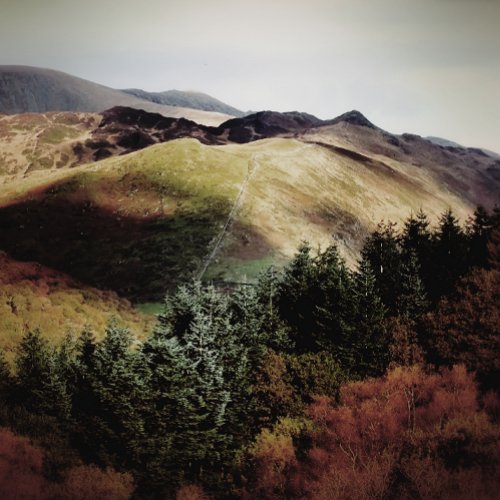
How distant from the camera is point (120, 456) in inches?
1358

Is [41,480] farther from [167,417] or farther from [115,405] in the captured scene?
[167,417]

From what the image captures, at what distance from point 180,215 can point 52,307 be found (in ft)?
129

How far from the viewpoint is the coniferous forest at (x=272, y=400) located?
3331cm

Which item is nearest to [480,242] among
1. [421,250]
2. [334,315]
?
[421,250]

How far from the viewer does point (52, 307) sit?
5216 centimetres

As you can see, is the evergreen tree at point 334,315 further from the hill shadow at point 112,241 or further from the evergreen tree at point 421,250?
the hill shadow at point 112,241

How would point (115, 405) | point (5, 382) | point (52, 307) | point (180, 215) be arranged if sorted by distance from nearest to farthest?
point (115, 405), point (5, 382), point (52, 307), point (180, 215)

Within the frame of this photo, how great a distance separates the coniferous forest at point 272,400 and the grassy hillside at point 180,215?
70.1 ft

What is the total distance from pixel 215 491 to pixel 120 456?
8.27 metres

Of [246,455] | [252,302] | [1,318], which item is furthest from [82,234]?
[246,455]

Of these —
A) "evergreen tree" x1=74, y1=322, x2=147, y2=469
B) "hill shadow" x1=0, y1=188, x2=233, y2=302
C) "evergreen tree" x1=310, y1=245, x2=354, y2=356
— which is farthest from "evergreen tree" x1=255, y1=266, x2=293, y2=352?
"hill shadow" x1=0, y1=188, x2=233, y2=302

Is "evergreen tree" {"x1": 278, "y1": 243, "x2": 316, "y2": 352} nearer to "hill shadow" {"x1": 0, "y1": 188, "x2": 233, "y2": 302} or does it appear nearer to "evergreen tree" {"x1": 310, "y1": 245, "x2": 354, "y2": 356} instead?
"evergreen tree" {"x1": 310, "y1": 245, "x2": 354, "y2": 356}

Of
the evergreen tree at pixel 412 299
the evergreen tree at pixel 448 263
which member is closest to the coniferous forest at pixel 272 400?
the evergreen tree at pixel 412 299

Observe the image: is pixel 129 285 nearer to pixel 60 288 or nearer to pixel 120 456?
pixel 60 288
